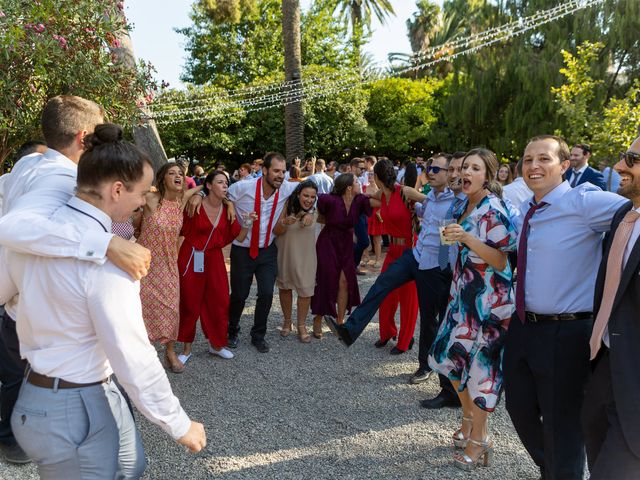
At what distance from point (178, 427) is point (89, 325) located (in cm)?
46

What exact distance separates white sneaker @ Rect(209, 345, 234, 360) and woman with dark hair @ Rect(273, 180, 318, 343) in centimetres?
93

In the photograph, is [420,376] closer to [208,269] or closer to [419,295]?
[419,295]

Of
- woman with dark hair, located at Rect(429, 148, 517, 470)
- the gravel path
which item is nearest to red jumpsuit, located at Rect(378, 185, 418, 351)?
the gravel path

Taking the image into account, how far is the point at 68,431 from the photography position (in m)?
1.80

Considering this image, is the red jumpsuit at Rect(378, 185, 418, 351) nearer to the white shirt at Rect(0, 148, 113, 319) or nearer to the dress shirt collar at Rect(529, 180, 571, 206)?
the dress shirt collar at Rect(529, 180, 571, 206)

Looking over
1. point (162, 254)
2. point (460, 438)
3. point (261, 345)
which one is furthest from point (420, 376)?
point (162, 254)

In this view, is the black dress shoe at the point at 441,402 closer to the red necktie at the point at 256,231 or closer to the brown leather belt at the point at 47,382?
the red necktie at the point at 256,231

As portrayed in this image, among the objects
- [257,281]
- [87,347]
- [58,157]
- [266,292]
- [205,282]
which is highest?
[58,157]

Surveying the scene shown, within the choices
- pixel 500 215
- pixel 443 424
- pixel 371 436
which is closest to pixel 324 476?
pixel 371 436

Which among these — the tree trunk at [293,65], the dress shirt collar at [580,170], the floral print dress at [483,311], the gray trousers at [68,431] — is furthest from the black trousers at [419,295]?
the tree trunk at [293,65]

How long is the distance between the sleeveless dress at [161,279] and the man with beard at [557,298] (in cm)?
326

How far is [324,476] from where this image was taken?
134 inches

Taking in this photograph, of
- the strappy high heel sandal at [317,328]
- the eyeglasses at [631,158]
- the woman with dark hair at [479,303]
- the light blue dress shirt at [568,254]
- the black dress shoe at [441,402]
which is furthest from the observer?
the strappy high heel sandal at [317,328]

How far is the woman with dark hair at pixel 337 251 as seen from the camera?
249 inches
